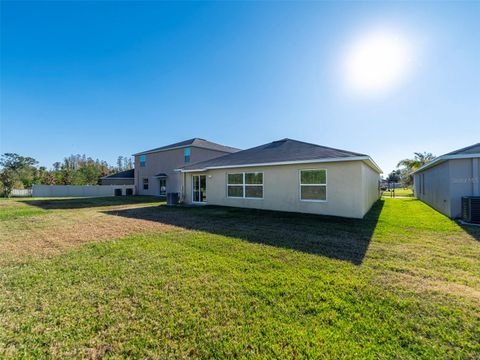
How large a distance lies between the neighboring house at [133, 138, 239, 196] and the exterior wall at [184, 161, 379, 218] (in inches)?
434

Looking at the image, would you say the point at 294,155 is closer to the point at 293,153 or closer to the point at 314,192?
the point at 293,153

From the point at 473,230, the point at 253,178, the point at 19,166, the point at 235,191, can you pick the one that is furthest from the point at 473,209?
the point at 19,166

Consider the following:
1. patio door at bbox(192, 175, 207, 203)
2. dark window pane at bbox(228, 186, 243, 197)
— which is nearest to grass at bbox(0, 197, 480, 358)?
dark window pane at bbox(228, 186, 243, 197)

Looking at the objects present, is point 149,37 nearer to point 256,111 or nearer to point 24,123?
point 256,111

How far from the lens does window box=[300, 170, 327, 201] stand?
9883 mm

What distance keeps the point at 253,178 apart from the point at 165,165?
1659 centimetres

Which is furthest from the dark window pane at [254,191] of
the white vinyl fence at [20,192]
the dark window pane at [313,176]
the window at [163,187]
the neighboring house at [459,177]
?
the white vinyl fence at [20,192]

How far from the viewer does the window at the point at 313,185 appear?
9.88 m

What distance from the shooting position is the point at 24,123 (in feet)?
66.5

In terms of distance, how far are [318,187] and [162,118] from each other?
17443 millimetres

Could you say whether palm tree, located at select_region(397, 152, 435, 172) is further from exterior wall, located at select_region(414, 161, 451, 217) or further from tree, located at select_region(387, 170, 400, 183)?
tree, located at select_region(387, 170, 400, 183)

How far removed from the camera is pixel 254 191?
12172 millimetres

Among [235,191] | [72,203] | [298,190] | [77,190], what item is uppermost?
[298,190]

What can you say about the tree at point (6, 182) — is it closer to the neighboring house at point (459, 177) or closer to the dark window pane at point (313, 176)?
the dark window pane at point (313, 176)
